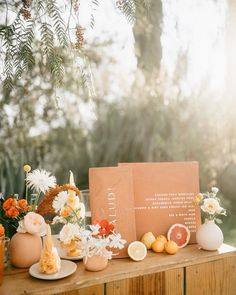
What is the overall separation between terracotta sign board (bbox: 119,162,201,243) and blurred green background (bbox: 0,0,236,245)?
1188 mm

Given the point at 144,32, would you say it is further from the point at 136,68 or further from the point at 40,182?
the point at 40,182

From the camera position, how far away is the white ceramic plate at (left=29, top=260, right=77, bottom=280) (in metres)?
1.18

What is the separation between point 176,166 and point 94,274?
0.60 m

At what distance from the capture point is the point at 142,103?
11.1 ft

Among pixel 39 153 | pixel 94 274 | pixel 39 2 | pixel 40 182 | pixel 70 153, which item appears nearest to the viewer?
pixel 94 274

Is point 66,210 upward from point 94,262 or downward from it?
upward

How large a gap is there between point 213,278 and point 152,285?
292 mm

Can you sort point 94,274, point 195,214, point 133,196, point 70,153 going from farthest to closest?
point 70,153
point 195,214
point 133,196
point 94,274

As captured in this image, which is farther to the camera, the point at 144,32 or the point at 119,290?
the point at 144,32

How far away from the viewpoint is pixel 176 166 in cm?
159

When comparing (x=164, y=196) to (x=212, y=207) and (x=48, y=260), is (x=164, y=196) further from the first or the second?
(x=48, y=260)

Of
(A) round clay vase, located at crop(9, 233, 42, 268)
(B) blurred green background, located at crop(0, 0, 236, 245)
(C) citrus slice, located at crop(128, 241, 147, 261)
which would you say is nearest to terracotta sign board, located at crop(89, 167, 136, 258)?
→ (C) citrus slice, located at crop(128, 241, 147, 261)

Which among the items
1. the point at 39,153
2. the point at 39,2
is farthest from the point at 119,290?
the point at 39,153

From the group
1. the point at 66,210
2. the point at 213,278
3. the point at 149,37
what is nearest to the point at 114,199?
→ the point at 66,210
